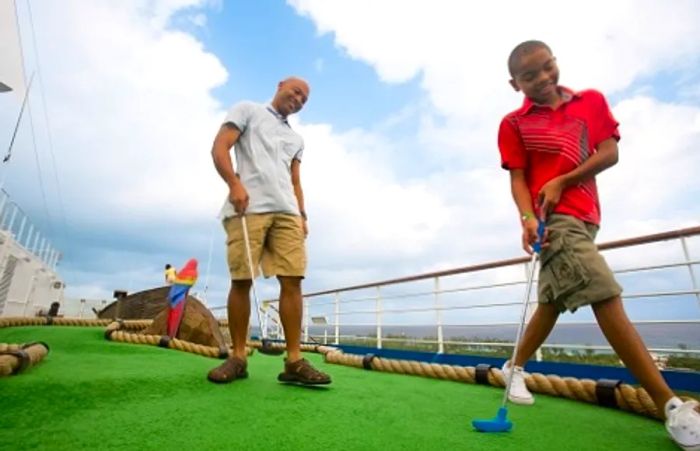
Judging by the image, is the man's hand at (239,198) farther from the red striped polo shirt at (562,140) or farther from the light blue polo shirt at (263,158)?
the red striped polo shirt at (562,140)

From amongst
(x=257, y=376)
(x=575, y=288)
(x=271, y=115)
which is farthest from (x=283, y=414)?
(x=271, y=115)

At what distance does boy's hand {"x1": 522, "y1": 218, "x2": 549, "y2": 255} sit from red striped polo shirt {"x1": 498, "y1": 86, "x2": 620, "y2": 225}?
3.5 inches

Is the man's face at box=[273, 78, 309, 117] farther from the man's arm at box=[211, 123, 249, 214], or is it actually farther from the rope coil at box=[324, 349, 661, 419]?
the rope coil at box=[324, 349, 661, 419]

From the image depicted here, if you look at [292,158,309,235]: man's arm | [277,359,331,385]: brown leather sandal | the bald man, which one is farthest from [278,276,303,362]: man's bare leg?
[292,158,309,235]: man's arm

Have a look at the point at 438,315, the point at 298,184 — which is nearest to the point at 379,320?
the point at 438,315

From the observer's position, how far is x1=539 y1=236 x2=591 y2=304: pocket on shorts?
1279 millimetres

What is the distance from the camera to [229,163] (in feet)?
6.03

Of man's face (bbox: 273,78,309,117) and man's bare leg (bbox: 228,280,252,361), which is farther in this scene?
man's face (bbox: 273,78,309,117)

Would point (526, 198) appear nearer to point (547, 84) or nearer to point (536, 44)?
point (547, 84)

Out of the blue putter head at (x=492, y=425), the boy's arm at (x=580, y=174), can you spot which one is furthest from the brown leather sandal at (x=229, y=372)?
the boy's arm at (x=580, y=174)

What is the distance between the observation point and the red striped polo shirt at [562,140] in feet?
4.66

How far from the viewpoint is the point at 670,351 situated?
194 centimetres

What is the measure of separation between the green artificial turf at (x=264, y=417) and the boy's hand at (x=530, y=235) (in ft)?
1.94

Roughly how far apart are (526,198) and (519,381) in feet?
2.43
